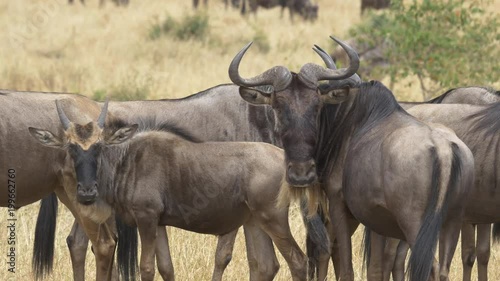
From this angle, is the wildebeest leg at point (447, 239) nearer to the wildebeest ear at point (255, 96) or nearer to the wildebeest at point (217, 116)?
the wildebeest ear at point (255, 96)

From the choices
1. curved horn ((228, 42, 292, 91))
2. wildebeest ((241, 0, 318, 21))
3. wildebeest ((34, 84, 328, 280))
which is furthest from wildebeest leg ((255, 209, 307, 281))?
wildebeest ((241, 0, 318, 21))

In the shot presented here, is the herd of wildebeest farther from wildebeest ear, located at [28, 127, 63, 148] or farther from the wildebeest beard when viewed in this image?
wildebeest ear, located at [28, 127, 63, 148]

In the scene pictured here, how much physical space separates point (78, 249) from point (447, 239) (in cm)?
266

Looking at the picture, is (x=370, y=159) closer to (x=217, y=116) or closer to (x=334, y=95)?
(x=334, y=95)

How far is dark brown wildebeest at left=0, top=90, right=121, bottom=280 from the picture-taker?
6.99 metres

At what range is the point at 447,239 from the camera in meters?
6.14

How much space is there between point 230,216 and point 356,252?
2.27 meters

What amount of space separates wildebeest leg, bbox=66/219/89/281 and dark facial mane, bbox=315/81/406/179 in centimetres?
188

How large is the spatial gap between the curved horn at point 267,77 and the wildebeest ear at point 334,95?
0.24 meters

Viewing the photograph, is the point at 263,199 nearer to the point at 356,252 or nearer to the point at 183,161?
the point at 183,161

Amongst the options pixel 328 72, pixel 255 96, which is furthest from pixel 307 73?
pixel 255 96

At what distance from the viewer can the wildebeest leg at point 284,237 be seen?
6508 millimetres

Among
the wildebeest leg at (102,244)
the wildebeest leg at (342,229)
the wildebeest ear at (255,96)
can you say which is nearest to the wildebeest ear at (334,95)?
the wildebeest ear at (255,96)

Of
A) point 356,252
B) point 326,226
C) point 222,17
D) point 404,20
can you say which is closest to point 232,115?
point 326,226
